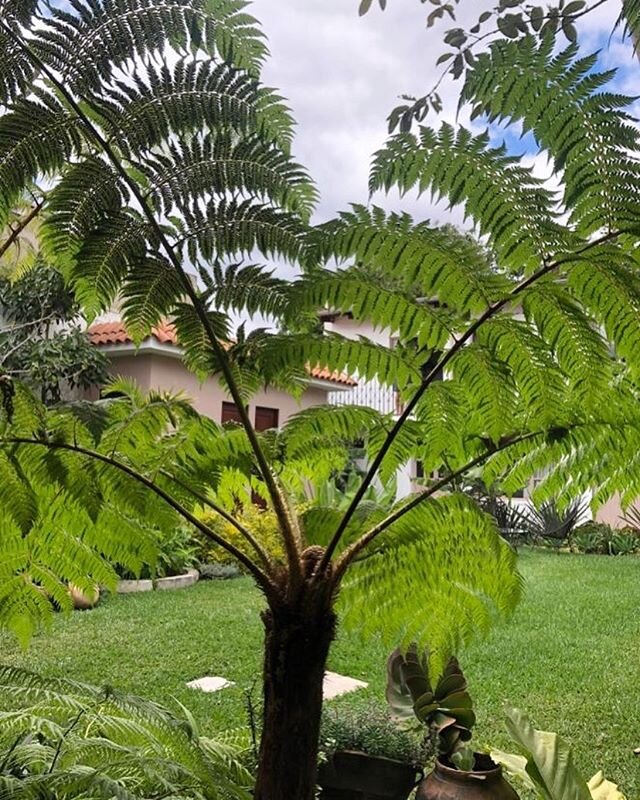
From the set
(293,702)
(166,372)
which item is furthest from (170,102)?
(166,372)

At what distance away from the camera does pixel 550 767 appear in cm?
159

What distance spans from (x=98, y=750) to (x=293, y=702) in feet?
→ 1.81

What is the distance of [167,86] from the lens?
45.2 inches

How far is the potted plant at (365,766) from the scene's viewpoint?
1.97m

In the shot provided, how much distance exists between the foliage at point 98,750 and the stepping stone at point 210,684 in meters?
1.95

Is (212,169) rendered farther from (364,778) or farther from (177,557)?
(177,557)

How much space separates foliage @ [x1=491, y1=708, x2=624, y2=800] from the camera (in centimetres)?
154

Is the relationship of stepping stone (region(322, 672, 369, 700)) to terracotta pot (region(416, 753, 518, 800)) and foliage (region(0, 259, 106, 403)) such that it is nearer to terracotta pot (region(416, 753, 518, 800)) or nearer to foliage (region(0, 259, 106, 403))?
terracotta pot (region(416, 753, 518, 800))

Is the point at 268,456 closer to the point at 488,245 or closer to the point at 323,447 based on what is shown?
the point at 323,447

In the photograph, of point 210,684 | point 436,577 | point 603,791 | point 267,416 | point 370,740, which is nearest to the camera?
point 436,577

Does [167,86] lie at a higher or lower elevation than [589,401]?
higher

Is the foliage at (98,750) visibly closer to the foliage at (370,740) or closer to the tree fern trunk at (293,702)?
the tree fern trunk at (293,702)

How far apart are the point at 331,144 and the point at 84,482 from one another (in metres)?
1.54

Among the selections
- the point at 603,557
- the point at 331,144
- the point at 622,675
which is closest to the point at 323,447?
the point at 331,144
